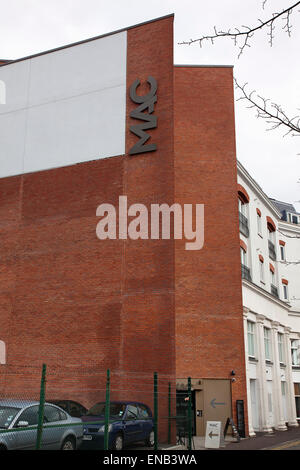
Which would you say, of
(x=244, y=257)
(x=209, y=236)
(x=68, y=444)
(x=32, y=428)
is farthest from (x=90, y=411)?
(x=244, y=257)

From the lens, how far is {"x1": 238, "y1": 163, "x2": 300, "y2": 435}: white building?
1063 inches

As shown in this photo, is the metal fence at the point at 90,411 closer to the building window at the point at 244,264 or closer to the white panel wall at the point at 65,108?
the building window at the point at 244,264

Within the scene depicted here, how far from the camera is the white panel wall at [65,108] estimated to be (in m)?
26.8

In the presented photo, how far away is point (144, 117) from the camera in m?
25.6

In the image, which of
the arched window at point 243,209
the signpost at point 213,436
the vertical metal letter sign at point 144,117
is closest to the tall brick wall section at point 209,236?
the vertical metal letter sign at point 144,117

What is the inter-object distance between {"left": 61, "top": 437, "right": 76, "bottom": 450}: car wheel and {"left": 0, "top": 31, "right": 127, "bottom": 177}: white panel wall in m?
15.9

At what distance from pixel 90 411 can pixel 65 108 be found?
16.8 metres

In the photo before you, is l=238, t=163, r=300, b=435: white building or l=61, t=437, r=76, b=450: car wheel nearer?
l=61, t=437, r=76, b=450: car wheel

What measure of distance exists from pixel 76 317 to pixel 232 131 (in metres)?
12.3

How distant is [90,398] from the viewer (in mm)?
23203

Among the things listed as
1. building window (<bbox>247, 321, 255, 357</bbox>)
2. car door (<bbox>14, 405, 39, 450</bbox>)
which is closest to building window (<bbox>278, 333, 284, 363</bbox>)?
building window (<bbox>247, 321, 255, 357</bbox>)

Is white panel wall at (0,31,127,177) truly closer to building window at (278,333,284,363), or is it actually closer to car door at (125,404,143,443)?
car door at (125,404,143,443)

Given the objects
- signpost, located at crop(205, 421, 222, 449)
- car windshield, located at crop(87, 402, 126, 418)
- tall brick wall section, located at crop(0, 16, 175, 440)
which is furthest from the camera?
tall brick wall section, located at crop(0, 16, 175, 440)

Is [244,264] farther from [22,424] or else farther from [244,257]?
[22,424]
